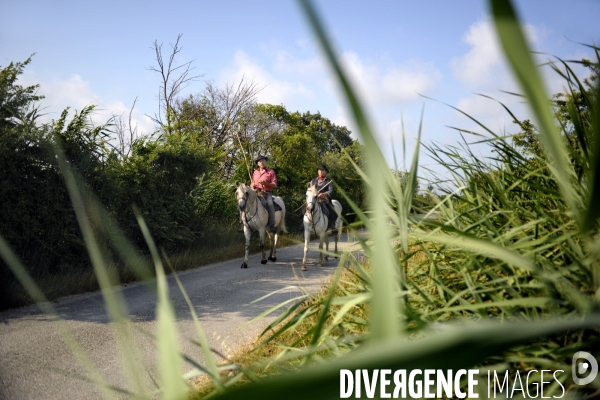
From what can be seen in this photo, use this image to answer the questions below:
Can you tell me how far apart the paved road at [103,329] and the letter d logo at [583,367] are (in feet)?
5.41

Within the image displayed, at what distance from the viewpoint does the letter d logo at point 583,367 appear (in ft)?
3.23

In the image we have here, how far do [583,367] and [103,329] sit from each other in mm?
6292

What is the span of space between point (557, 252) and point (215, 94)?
876 inches

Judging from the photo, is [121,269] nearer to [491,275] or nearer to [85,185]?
[85,185]

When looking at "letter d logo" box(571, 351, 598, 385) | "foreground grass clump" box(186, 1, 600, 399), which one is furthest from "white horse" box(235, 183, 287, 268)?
"letter d logo" box(571, 351, 598, 385)

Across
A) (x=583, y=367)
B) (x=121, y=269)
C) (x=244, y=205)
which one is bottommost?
(x=121, y=269)

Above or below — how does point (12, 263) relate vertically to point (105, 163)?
below

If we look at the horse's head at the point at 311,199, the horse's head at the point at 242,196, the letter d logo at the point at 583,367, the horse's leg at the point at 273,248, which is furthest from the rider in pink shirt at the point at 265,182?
the letter d logo at the point at 583,367

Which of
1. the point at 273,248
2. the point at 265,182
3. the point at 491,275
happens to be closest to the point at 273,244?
the point at 273,248

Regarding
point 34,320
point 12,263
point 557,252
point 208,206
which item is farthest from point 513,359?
point 208,206

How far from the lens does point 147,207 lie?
11.1 metres

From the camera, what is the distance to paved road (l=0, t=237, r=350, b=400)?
458 centimetres

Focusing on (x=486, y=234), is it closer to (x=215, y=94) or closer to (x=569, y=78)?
(x=569, y=78)

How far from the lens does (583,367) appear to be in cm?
103
